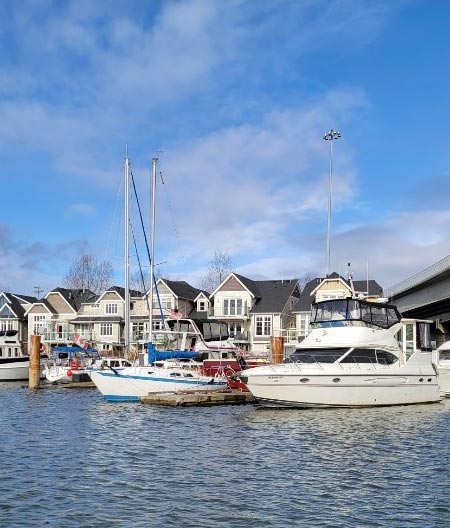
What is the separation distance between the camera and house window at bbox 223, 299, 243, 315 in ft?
269

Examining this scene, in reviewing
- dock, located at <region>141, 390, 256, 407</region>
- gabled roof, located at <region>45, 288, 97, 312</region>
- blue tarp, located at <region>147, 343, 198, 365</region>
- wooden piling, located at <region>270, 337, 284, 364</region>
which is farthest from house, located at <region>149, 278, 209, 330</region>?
dock, located at <region>141, 390, 256, 407</region>

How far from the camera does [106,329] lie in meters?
84.8

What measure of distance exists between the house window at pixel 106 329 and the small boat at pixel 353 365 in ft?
178

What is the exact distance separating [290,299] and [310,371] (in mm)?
54195

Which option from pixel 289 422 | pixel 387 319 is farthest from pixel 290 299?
pixel 289 422

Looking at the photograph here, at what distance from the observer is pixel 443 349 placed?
1521 inches

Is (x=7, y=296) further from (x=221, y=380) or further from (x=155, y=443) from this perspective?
(x=155, y=443)

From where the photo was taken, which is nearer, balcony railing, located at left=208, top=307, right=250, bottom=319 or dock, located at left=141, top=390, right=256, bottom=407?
dock, located at left=141, top=390, right=256, bottom=407

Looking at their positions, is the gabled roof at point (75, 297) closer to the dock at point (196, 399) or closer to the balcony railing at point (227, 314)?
the balcony railing at point (227, 314)

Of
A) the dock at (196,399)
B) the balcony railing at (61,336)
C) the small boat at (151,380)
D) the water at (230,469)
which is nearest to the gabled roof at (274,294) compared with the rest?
the balcony railing at (61,336)

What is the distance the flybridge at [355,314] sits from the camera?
32.4 metres

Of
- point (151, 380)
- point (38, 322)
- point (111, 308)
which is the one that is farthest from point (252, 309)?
point (151, 380)

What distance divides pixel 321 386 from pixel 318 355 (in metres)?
1.71

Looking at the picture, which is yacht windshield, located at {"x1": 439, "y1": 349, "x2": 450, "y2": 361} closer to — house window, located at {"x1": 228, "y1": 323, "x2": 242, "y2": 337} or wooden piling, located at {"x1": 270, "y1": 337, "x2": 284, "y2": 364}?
wooden piling, located at {"x1": 270, "y1": 337, "x2": 284, "y2": 364}
